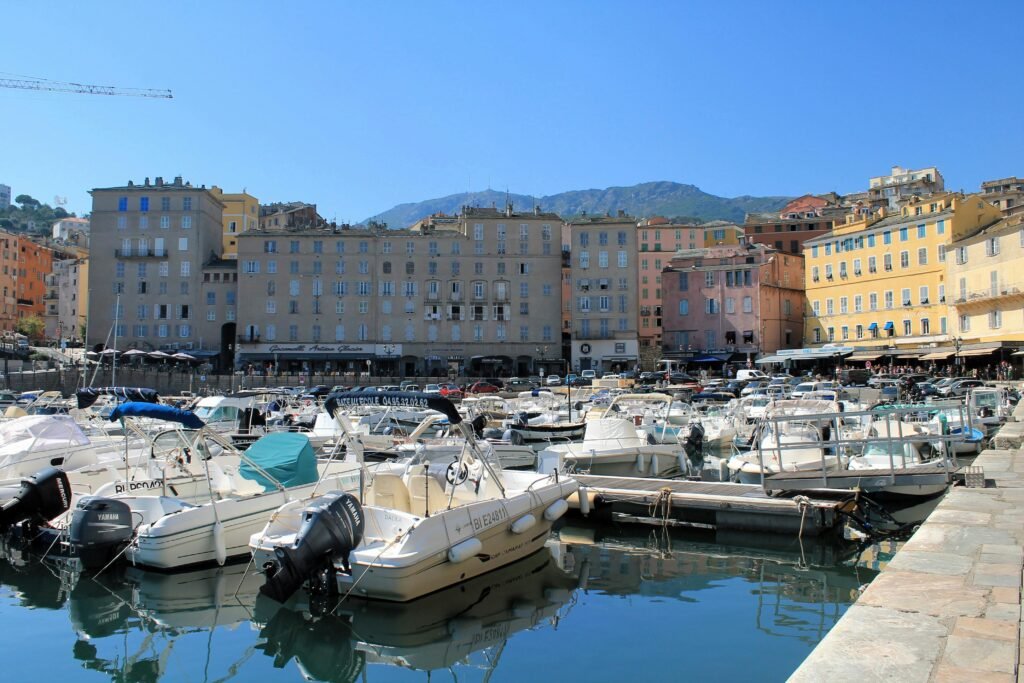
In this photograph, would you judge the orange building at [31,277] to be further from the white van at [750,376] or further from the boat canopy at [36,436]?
the boat canopy at [36,436]

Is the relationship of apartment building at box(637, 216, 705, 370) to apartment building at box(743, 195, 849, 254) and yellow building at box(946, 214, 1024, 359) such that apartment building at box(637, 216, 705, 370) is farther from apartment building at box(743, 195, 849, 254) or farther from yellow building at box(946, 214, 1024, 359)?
yellow building at box(946, 214, 1024, 359)

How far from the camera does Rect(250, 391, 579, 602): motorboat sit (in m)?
11.9

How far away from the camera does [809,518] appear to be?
1659cm

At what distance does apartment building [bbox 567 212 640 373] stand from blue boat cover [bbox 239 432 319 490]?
6358cm

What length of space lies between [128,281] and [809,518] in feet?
254

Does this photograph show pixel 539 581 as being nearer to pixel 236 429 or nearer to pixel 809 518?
pixel 809 518

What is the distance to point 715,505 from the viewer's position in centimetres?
1748

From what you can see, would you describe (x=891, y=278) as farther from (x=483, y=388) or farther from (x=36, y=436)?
(x=36, y=436)

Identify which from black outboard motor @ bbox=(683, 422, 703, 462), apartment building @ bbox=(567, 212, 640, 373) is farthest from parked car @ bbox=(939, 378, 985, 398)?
apartment building @ bbox=(567, 212, 640, 373)

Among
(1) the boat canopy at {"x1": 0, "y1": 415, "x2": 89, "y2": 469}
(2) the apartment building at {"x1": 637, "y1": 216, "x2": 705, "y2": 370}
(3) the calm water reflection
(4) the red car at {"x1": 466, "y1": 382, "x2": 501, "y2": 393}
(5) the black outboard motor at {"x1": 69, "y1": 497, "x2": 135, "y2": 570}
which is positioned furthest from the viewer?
(2) the apartment building at {"x1": 637, "y1": 216, "x2": 705, "y2": 370}

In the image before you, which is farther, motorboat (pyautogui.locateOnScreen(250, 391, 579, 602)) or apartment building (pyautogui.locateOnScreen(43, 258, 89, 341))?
apartment building (pyautogui.locateOnScreen(43, 258, 89, 341))

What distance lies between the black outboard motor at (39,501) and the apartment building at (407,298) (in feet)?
204

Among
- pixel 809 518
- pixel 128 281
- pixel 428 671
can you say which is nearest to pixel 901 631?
pixel 428 671

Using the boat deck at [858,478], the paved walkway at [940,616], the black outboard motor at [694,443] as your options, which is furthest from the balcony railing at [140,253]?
the paved walkway at [940,616]
